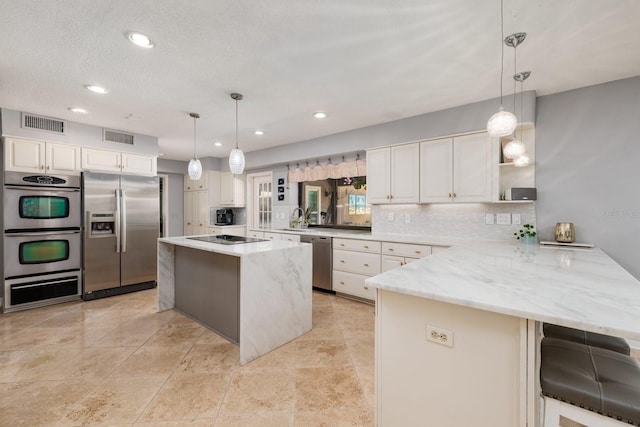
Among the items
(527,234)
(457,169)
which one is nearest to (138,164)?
(457,169)

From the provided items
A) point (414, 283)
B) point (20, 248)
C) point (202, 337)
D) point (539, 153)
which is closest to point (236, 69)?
point (414, 283)

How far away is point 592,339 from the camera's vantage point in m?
1.47

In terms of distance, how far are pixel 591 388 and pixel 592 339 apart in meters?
0.63

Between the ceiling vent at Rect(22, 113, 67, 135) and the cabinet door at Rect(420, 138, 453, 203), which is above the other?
the ceiling vent at Rect(22, 113, 67, 135)

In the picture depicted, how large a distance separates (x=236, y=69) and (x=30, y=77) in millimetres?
1944

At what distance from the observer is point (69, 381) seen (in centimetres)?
213

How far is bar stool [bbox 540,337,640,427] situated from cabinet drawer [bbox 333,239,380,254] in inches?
103

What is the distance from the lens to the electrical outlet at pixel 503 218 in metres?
3.28

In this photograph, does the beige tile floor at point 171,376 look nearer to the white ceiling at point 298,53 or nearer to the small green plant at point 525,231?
the small green plant at point 525,231

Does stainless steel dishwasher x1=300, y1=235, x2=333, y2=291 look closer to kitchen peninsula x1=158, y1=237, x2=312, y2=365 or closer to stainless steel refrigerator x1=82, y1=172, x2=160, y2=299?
kitchen peninsula x1=158, y1=237, x2=312, y2=365

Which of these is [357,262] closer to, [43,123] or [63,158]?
[63,158]

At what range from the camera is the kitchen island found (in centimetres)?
105

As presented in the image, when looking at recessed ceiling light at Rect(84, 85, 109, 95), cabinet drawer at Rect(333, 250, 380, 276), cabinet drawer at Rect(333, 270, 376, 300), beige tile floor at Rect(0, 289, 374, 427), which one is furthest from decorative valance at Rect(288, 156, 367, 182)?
recessed ceiling light at Rect(84, 85, 109, 95)

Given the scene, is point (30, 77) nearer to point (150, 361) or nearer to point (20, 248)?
point (20, 248)
